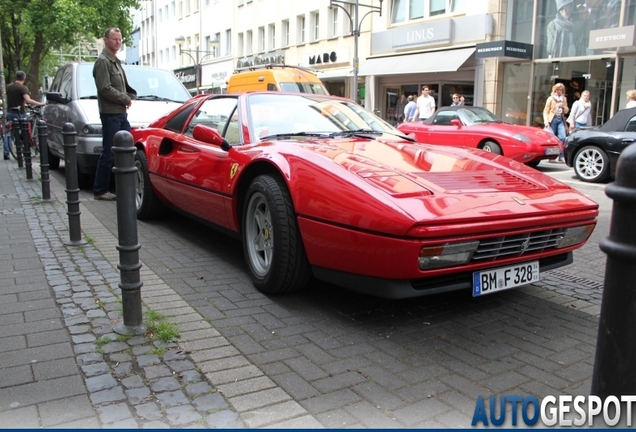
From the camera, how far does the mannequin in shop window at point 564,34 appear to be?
1819cm

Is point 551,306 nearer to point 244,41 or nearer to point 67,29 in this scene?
point 67,29

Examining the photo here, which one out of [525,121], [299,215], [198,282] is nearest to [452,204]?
[299,215]

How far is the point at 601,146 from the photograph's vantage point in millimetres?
10398

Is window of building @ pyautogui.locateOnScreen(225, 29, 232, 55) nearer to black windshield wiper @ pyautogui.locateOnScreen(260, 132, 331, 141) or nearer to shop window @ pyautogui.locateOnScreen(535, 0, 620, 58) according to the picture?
shop window @ pyautogui.locateOnScreen(535, 0, 620, 58)

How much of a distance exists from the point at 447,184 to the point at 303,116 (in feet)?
5.75

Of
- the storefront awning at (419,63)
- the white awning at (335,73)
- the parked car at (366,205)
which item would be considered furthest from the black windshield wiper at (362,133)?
the white awning at (335,73)

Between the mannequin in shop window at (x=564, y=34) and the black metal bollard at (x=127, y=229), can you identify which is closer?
the black metal bollard at (x=127, y=229)

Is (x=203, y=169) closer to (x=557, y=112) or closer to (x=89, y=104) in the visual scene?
(x=89, y=104)

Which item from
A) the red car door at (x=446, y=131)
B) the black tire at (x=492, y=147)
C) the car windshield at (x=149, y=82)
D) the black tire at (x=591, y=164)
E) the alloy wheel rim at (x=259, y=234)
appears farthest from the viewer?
the red car door at (x=446, y=131)

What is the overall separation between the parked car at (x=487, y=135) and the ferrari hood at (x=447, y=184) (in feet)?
21.0

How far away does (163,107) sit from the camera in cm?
856

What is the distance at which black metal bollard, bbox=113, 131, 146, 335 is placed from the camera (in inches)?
121

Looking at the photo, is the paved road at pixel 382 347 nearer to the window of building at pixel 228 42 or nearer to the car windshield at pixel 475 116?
the car windshield at pixel 475 116

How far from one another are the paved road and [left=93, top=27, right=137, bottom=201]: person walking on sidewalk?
8.71ft
